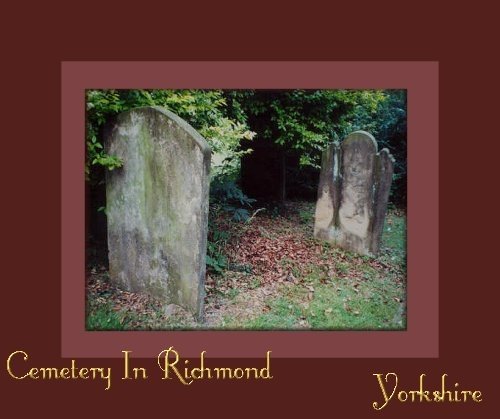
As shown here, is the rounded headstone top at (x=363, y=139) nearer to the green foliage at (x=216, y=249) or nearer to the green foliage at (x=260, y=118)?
the green foliage at (x=260, y=118)

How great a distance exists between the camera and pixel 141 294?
5.57m

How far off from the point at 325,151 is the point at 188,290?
5020mm

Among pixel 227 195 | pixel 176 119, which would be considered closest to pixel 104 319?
pixel 176 119

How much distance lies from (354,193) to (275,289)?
3000 millimetres

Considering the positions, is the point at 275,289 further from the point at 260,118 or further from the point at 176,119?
the point at 260,118

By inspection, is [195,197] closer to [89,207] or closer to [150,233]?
[150,233]

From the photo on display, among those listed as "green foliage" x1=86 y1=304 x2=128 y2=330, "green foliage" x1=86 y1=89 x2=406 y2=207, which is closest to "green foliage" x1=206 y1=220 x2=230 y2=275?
"green foliage" x1=86 y1=89 x2=406 y2=207

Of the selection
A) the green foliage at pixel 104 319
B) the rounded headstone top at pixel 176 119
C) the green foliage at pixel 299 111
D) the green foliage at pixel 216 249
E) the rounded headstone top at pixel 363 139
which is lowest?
the green foliage at pixel 104 319

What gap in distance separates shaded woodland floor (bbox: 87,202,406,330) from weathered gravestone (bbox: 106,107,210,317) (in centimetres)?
35

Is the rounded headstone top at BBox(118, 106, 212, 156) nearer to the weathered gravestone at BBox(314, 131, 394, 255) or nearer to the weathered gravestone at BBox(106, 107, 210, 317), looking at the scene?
the weathered gravestone at BBox(106, 107, 210, 317)

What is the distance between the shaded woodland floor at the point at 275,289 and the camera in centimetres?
525

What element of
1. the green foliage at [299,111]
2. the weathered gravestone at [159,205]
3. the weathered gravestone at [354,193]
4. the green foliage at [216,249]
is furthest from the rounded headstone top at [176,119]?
the weathered gravestone at [354,193]

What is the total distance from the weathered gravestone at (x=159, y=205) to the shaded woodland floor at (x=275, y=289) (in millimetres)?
350
